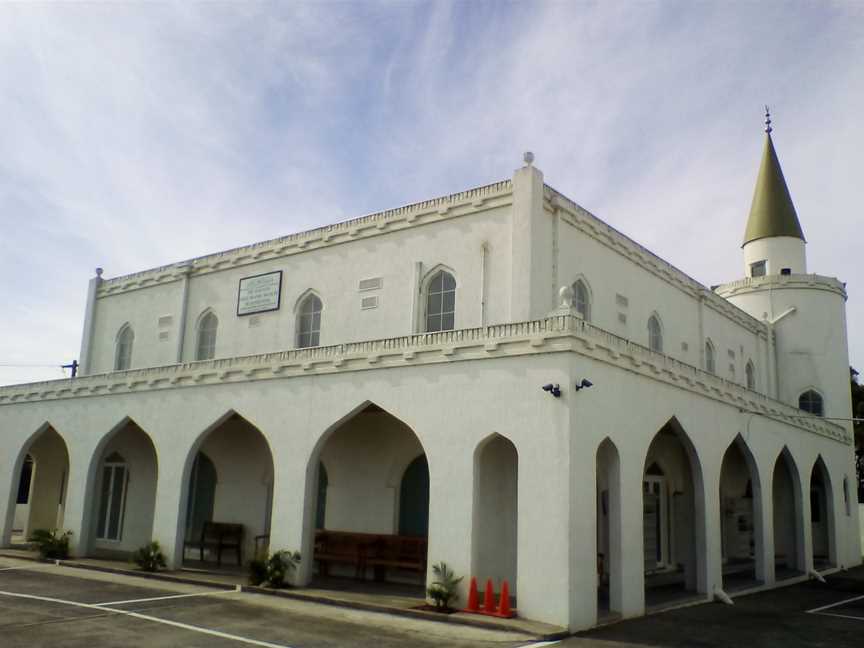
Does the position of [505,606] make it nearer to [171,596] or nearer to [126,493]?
[171,596]

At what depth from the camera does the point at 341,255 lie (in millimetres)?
18109

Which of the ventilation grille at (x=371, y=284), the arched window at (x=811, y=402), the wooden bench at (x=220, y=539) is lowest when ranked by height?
the wooden bench at (x=220, y=539)

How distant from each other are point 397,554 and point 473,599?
412cm

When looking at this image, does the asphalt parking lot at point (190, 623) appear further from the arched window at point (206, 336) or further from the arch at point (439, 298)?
the arched window at point (206, 336)

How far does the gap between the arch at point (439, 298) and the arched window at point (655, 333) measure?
6016mm

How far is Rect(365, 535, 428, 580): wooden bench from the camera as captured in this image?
1516 cm

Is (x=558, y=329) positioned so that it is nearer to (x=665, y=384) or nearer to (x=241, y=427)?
(x=665, y=384)

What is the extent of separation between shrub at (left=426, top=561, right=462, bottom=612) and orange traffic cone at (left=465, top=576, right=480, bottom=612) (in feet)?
0.90

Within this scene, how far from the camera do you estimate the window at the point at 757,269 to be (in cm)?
2711

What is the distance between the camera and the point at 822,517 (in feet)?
79.1

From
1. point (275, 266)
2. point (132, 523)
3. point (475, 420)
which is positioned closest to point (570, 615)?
point (475, 420)

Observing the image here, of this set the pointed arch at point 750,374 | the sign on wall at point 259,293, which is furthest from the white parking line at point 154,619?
the pointed arch at point 750,374

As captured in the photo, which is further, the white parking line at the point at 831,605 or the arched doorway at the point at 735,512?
the arched doorway at the point at 735,512

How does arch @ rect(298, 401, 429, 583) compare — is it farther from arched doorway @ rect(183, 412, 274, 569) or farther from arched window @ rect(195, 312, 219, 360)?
arched window @ rect(195, 312, 219, 360)
